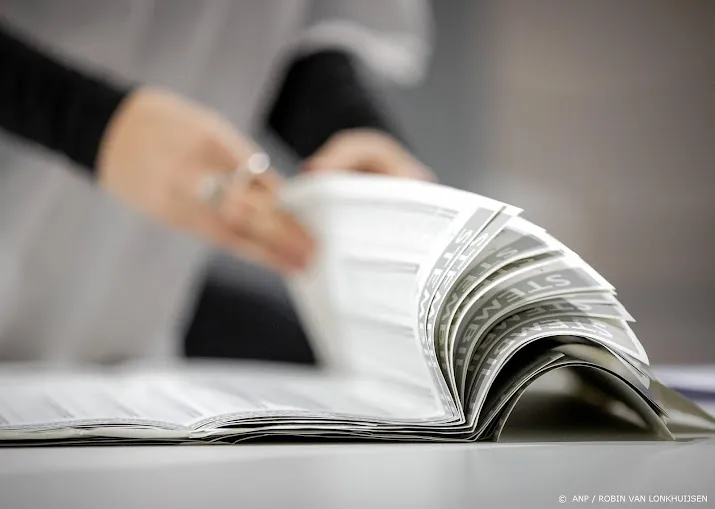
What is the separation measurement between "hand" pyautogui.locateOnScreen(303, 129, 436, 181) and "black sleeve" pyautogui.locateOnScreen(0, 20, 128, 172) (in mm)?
219

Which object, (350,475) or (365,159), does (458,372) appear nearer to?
(350,475)

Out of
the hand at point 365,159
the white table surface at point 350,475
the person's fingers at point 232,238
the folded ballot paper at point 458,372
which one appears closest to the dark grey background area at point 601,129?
the hand at point 365,159

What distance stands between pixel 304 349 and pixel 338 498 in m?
0.73

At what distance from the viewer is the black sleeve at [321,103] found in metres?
0.83

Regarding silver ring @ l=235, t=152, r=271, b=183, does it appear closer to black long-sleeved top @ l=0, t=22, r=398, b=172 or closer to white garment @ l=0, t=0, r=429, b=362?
black long-sleeved top @ l=0, t=22, r=398, b=172

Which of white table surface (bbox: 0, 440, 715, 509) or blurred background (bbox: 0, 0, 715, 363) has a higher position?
blurred background (bbox: 0, 0, 715, 363)

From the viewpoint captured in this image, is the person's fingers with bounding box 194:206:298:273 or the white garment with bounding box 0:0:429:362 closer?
the person's fingers with bounding box 194:206:298:273

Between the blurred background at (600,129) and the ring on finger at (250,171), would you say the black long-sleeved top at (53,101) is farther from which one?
the blurred background at (600,129)

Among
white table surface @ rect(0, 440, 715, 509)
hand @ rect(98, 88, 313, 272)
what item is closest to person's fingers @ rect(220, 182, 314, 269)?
hand @ rect(98, 88, 313, 272)

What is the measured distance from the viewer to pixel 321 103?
860 mm

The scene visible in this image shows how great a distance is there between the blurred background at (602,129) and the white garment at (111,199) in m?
0.31

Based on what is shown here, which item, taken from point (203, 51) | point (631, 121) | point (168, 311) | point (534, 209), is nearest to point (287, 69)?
point (203, 51)

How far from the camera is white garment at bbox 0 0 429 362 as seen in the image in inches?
30.3

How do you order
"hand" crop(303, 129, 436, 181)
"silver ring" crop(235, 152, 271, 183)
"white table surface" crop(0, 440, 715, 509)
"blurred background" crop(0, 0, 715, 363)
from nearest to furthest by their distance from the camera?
"white table surface" crop(0, 440, 715, 509), "silver ring" crop(235, 152, 271, 183), "hand" crop(303, 129, 436, 181), "blurred background" crop(0, 0, 715, 363)
